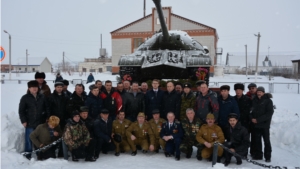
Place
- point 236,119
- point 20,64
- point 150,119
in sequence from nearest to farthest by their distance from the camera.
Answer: point 236,119 → point 150,119 → point 20,64

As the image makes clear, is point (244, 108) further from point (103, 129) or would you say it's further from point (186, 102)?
point (103, 129)

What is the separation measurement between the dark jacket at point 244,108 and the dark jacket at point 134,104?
2.16 m

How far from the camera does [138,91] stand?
6980 mm

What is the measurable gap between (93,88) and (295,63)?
4118cm

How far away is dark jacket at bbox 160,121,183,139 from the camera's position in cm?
601

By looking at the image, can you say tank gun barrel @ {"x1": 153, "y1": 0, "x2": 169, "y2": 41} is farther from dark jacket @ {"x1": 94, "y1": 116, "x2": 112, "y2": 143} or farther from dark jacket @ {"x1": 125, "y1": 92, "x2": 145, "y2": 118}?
dark jacket @ {"x1": 94, "y1": 116, "x2": 112, "y2": 143}

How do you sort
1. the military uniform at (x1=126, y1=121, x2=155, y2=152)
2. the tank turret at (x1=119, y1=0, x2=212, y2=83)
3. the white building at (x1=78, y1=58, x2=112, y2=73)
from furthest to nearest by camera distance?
the white building at (x1=78, y1=58, x2=112, y2=73)
the tank turret at (x1=119, y1=0, x2=212, y2=83)
the military uniform at (x1=126, y1=121, x2=155, y2=152)

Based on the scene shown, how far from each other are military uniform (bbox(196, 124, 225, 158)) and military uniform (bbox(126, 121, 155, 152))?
42.2 inches

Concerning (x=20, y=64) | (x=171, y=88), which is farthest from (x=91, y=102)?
(x=20, y=64)

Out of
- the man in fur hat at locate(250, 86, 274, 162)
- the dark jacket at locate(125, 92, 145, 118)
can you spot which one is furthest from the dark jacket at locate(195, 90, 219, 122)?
the dark jacket at locate(125, 92, 145, 118)

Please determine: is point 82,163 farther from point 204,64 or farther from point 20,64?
point 20,64

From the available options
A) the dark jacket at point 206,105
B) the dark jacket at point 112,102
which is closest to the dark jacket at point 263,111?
the dark jacket at point 206,105

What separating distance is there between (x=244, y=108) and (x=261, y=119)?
530 millimetres

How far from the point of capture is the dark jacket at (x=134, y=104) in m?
6.81
